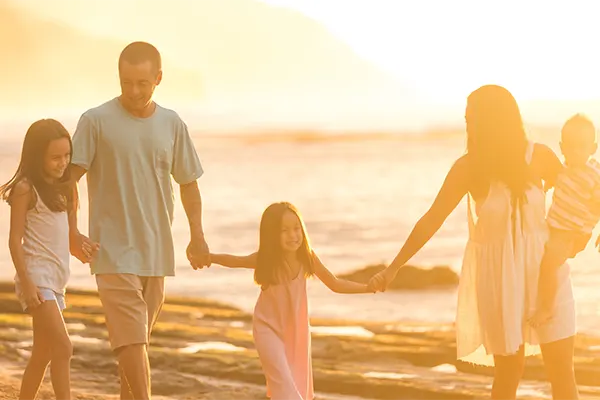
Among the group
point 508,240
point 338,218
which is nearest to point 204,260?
point 508,240

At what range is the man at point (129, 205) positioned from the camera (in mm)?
6121

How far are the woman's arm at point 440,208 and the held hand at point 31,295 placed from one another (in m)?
1.82

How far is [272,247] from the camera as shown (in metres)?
6.36

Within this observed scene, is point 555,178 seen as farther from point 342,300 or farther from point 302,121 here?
point 302,121

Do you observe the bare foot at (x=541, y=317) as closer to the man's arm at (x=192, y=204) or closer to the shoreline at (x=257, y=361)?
the man's arm at (x=192, y=204)

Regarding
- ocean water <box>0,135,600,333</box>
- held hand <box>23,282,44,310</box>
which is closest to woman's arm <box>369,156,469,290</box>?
held hand <box>23,282,44,310</box>

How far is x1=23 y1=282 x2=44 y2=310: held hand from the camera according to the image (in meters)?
6.37

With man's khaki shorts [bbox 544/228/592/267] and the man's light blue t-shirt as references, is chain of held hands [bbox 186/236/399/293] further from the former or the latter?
man's khaki shorts [bbox 544/228/592/267]

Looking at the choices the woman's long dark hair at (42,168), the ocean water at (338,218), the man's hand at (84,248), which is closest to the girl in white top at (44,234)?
the woman's long dark hair at (42,168)

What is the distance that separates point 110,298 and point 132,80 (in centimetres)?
112

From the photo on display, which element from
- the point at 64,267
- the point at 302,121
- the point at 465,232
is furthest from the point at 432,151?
the point at 64,267

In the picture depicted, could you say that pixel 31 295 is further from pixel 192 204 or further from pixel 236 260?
pixel 236 260

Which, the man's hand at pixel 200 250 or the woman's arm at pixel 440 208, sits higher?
the woman's arm at pixel 440 208

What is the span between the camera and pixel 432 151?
94.9m
